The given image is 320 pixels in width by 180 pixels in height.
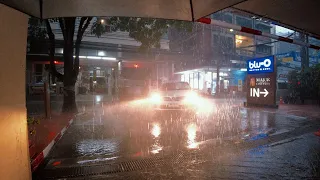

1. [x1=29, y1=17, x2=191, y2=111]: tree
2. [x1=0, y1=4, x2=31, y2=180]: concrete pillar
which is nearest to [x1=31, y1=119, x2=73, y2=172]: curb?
[x1=0, y1=4, x2=31, y2=180]: concrete pillar

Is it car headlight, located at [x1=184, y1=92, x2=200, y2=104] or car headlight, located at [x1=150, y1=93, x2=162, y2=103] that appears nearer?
car headlight, located at [x1=184, y1=92, x2=200, y2=104]

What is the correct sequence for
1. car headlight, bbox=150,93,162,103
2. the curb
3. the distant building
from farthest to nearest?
the distant building → car headlight, bbox=150,93,162,103 → the curb

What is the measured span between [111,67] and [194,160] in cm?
1897

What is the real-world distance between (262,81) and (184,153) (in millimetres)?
11528

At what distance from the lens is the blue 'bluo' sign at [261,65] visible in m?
14.2

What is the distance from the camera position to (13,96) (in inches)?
115

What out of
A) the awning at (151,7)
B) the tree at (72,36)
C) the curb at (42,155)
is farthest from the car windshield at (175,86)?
the awning at (151,7)

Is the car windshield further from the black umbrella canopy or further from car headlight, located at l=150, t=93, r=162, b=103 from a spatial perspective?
the black umbrella canopy

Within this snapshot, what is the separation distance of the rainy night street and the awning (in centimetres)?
280

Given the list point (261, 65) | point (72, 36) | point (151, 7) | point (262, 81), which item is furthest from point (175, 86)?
point (151, 7)

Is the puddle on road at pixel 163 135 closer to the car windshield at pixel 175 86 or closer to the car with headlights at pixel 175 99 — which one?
the car with headlights at pixel 175 99

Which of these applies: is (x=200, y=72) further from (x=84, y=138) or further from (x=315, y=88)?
(x=84, y=138)

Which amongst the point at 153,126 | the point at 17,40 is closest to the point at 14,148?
the point at 17,40

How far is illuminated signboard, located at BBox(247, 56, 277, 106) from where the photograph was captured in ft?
46.6
